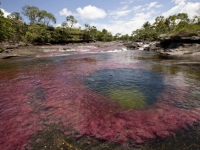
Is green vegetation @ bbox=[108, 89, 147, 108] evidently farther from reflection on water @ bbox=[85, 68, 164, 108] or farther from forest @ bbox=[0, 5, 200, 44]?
forest @ bbox=[0, 5, 200, 44]

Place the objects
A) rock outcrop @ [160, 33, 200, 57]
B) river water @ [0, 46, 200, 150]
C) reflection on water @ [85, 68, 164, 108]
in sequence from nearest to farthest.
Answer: river water @ [0, 46, 200, 150]
reflection on water @ [85, 68, 164, 108]
rock outcrop @ [160, 33, 200, 57]

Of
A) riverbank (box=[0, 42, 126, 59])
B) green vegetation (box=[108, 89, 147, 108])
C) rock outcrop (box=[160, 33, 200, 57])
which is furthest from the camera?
riverbank (box=[0, 42, 126, 59])

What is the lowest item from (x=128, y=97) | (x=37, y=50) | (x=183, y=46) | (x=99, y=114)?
(x=99, y=114)

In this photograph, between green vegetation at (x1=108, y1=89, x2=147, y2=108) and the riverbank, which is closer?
green vegetation at (x1=108, y1=89, x2=147, y2=108)

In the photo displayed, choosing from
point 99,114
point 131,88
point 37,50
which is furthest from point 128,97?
point 37,50

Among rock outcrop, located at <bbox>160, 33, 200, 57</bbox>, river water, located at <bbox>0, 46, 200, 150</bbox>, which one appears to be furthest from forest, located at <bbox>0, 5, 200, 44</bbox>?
river water, located at <bbox>0, 46, 200, 150</bbox>

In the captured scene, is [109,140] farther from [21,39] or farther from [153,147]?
[21,39]

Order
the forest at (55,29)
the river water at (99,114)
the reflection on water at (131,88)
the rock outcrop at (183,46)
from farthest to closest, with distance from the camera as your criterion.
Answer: the forest at (55,29), the rock outcrop at (183,46), the reflection on water at (131,88), the river water at (99,114)

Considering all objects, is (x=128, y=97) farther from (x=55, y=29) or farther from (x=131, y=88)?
(x=55, y=29)

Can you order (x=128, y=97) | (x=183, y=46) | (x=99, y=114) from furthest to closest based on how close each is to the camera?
(x=183, y=46), (x=128, y=97), (x=99, y=114)

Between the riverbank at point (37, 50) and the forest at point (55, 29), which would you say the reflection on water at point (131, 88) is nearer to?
the riverbank at point (37, 50)

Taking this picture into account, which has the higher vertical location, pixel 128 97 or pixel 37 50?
pixel 37 50

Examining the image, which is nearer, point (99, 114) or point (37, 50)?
point (99, 114)

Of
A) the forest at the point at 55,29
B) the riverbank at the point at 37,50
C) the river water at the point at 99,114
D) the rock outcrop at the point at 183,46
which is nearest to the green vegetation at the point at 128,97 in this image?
the river water at the point at 99,114
